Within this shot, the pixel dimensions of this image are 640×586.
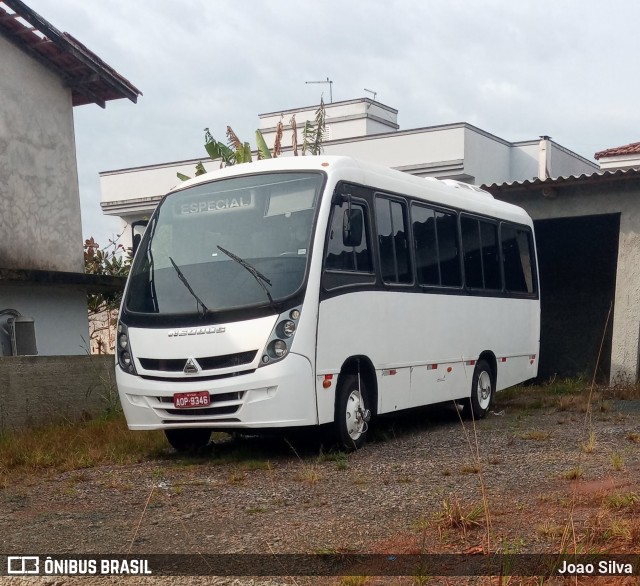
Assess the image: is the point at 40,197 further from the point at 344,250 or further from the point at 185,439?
the point at 344,250

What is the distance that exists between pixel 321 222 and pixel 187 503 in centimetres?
323

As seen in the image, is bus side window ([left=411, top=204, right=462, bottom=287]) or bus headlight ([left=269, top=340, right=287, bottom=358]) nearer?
bus headlight ([left=269, top=340, right=287, bottom=358])

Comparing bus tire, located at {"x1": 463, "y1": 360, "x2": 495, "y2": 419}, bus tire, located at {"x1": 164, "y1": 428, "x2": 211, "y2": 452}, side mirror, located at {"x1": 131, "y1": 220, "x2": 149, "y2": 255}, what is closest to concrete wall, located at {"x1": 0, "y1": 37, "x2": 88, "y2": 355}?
side mirror, located at {"x1": 131, "y1": 220, "x2": 149, "y2": 255}

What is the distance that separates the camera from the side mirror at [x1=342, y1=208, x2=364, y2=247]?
398 inches

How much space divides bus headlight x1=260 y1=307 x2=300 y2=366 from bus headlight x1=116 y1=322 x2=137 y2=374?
148 centimetres

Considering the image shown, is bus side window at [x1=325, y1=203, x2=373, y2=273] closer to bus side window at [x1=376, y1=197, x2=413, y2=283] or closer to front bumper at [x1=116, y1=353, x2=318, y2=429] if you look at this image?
bus side window at [x1=376, y1=197, x2=413, y2=283]

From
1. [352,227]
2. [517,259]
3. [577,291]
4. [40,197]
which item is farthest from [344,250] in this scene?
[577,291]

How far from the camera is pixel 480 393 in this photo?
1377 cm

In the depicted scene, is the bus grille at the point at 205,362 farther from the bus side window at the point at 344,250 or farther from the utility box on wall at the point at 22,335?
the utility box on wall at the point at 22,335

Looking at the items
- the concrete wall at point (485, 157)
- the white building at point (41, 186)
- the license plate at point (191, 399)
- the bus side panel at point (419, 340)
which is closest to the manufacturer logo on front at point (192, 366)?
the license plate at point (191, 399)

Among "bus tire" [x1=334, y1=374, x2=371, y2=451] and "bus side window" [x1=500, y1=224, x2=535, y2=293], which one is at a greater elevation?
"bus side window" [x1=500, y1=224, x2=535, y2=293]

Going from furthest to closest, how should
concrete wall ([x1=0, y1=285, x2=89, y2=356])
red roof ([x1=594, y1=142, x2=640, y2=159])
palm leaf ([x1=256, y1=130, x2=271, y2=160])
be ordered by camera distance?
1. red roof ([x1=594, y1=142, x2=640, y2=159])
2. palm leaf ([x1=256, y1=130, x2=271, y2=160])
3. concrete wall ([x1=0, y1=285, x2=89, y2=356])

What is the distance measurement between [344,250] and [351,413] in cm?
165

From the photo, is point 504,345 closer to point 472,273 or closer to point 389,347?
point 472,273
